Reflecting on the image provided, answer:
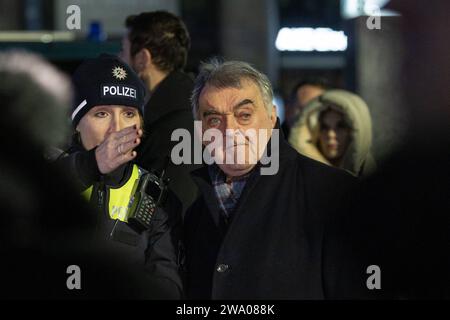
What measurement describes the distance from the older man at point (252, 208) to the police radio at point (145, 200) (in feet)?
0.35

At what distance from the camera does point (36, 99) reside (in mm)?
1341

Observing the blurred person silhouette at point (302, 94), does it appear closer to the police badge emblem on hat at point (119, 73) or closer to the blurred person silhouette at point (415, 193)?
the police badge emblem on hat at point (119, 73)

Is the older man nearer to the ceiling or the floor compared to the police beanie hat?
nearer to the floor

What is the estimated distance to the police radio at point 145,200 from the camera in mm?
2709

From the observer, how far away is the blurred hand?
2.64 meters

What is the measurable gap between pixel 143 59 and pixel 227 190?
1390mm

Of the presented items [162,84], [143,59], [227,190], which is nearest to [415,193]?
[227,190]

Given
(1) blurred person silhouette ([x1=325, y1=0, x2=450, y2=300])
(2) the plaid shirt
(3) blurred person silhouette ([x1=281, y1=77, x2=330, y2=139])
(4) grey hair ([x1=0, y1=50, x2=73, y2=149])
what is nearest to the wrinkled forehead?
(2) the plaid shirt

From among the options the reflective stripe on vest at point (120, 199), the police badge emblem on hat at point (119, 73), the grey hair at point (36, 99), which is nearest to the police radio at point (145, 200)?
the reflective stripe on vest at point (120, 199)

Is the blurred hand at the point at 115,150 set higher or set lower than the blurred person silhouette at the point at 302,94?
lower

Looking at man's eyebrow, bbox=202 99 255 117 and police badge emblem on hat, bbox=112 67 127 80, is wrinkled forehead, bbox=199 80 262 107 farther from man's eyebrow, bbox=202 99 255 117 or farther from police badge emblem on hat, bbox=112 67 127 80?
police badge emblem on hat, bbox=112 67 127 80
